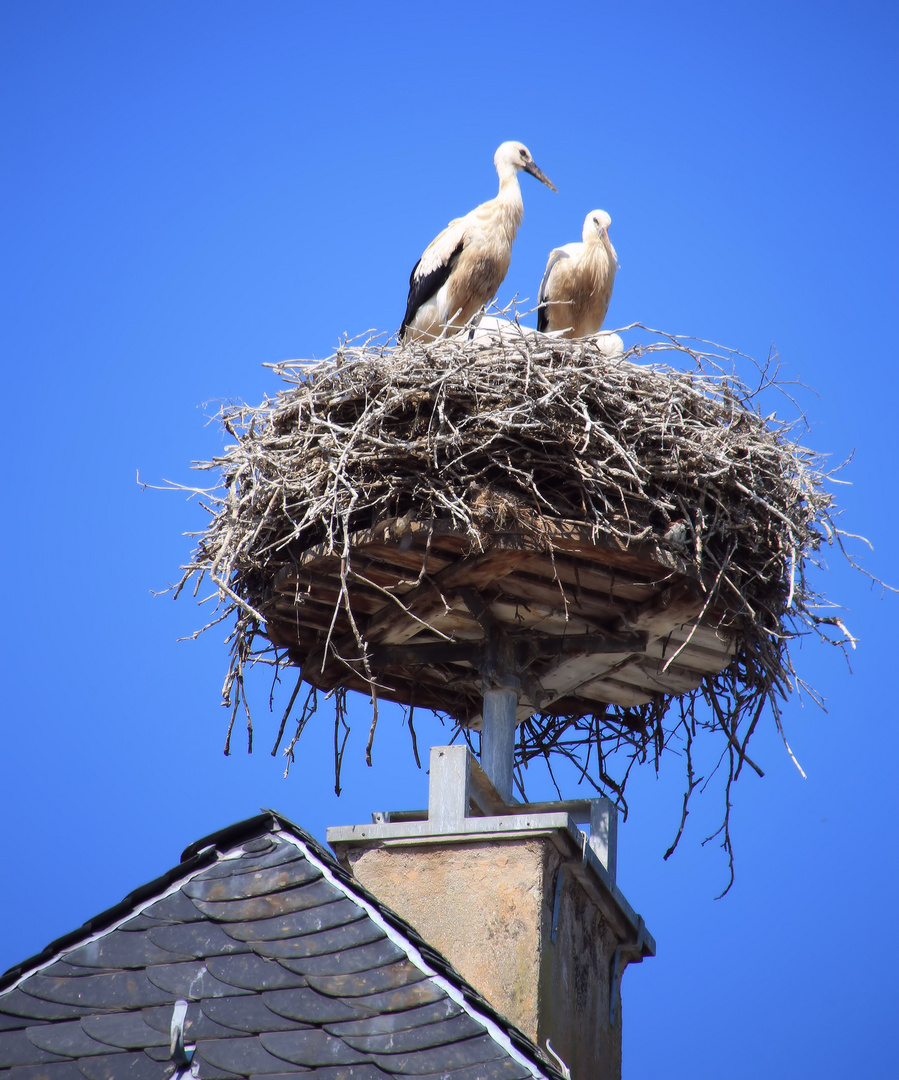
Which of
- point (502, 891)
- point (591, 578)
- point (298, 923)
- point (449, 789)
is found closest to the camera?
point (298, 923)

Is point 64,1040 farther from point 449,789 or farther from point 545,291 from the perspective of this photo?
point 545,291

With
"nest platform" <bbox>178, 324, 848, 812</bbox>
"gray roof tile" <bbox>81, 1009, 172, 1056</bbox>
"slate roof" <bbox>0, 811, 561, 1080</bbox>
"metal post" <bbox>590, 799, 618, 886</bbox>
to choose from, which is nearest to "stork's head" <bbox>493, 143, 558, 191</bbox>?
"nest platform" <bbox>178, 324, 848, 812</bbox>

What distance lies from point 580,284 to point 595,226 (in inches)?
23.5

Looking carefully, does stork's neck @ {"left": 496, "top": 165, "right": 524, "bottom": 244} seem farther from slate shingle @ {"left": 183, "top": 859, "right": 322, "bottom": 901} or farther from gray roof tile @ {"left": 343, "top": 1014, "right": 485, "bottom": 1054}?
gray roof tile @ {"left": 343, "top": 1014, "right": 485, "bottom": 1054}

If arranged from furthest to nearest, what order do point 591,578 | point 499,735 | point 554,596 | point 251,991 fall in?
point 499,735, point 554,596, point 591,578, point 251,991

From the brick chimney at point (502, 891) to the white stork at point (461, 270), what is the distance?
4198mm

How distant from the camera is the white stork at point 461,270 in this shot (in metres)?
10.3

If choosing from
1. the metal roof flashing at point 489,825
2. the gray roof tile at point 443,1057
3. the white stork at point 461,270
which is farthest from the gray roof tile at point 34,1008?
the white stork at point 461,270

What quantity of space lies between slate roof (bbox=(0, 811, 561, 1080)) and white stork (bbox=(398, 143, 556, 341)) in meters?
5.80

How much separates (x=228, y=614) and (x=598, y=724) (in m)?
2.62

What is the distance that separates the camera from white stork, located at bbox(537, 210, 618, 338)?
1050 centimetres

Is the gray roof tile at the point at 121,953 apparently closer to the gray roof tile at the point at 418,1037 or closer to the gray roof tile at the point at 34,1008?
the gray roof tile at the point at 34,1008

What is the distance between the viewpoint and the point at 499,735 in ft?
26.2

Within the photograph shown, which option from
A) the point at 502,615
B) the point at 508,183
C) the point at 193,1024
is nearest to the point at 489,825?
the point at 502,615
